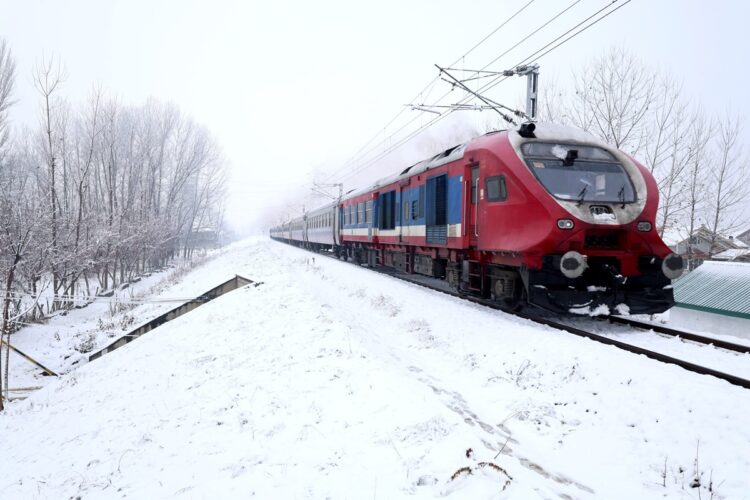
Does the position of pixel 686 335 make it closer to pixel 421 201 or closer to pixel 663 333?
pixel 663 333

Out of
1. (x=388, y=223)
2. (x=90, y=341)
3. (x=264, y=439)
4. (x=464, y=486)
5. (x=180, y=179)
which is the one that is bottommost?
(x=90, y=341)

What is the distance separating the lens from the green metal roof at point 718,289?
8266mm

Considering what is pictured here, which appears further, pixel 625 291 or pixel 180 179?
pixel 180 179

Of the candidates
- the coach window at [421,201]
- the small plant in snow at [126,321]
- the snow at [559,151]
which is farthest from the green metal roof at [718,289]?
the small plant in snow at [126,321]

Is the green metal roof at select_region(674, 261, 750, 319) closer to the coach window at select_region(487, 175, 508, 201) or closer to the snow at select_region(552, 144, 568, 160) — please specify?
the snow at select_region(552, 144, 568, 160)

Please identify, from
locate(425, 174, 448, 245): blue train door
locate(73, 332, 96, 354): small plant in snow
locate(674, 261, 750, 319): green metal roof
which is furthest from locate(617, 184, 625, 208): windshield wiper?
locate(73, 332, 96, 354): small plant in snow

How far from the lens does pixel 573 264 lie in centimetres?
702

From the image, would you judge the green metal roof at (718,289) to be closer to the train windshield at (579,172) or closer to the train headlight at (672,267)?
the train headlight at (672,267)

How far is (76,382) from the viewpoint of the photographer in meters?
11.2

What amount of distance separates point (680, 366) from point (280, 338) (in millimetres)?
5915

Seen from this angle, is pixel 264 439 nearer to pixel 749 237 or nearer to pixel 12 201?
pixel 12 201

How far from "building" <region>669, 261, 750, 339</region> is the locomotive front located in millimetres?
1542

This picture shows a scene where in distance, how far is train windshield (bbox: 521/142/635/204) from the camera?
772 cm

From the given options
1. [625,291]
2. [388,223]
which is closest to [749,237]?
[388,223]
